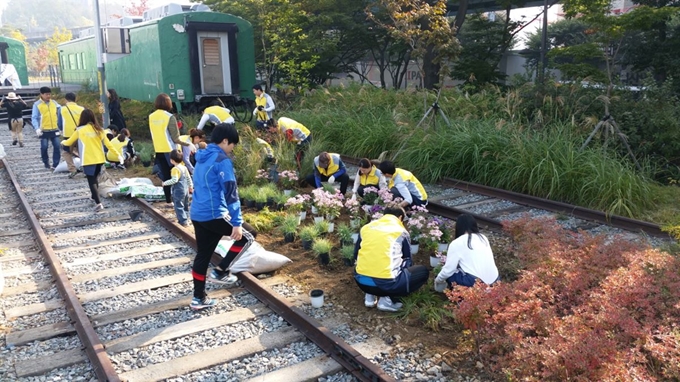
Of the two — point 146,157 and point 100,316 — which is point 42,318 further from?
point 146,157

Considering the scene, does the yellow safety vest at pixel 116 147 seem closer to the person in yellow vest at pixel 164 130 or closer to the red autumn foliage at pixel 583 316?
the person in yellow vest at pixel 164 130

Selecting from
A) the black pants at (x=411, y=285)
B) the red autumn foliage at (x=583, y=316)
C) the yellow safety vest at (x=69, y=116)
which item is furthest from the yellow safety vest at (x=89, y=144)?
the red autumn foliage at (x=583, y=316)

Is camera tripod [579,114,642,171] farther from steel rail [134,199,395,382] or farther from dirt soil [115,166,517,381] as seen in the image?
steel rail [134,199,395,382]

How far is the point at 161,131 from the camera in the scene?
7863mm

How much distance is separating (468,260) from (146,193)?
5725mm

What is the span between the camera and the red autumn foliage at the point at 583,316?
320 centimetres

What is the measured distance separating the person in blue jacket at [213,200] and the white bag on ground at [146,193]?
4199 millimetres

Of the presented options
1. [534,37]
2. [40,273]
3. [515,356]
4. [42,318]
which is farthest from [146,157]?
[534,37]

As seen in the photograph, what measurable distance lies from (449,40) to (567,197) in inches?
172

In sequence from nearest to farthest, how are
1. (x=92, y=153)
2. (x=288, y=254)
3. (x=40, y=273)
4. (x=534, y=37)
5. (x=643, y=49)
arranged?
(x=40, y=273) < (x=288, y=254) < (x=92, y=153) < (x=643, y=49) < (x=534, y=37)

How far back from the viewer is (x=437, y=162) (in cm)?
964

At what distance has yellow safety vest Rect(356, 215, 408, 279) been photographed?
183 inches

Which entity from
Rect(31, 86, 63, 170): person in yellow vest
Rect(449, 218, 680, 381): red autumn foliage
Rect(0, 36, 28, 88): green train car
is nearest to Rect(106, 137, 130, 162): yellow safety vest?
Rect(31, 86, 63, 170): person in yellow vest

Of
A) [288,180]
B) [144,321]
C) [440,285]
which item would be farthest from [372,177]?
[144,321]
